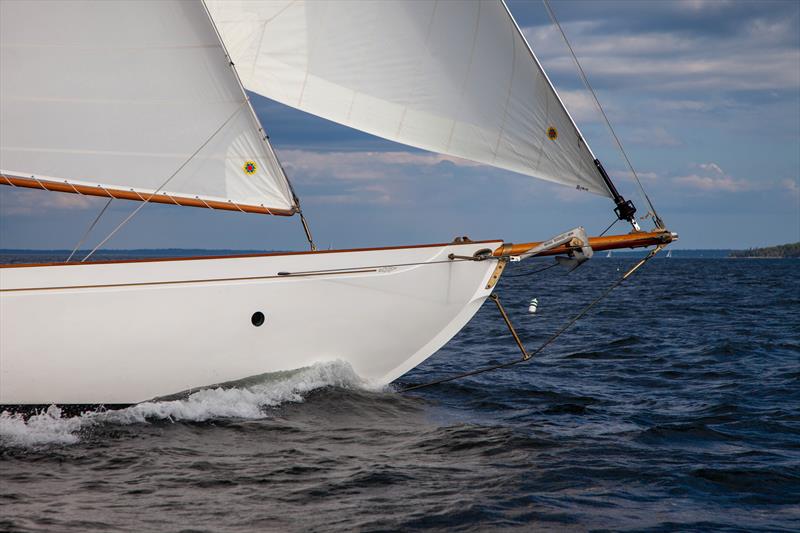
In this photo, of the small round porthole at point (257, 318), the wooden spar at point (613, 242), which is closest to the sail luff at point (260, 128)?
the small round porthole at point (257, 318)

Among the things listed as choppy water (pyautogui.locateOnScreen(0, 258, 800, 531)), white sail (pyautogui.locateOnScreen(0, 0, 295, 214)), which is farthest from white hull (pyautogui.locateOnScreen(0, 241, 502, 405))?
white sail (pyautogui.locateOnScreen(0, 0, 295, 214))

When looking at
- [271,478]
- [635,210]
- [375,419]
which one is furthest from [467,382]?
[271,478]

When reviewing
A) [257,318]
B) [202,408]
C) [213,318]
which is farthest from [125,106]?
[202,408]

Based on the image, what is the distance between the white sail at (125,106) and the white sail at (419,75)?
2.48ft

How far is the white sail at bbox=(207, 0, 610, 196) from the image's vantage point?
10000mm

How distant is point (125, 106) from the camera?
10305mm

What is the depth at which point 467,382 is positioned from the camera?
13984mm

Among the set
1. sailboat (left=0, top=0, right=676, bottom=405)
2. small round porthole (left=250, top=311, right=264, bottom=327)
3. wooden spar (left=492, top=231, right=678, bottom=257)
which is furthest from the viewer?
wooden spar (left=492, top=231, right=678, bottom=257)

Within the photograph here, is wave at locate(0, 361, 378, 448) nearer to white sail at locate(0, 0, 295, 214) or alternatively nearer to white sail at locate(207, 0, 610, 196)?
white sail at locate(0, 0, 295, 214)

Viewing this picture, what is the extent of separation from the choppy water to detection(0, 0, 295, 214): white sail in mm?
2619

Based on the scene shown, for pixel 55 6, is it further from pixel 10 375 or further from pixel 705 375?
pixel 705 375

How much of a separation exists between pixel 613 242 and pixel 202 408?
536 cm

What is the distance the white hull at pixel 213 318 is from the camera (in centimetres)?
963

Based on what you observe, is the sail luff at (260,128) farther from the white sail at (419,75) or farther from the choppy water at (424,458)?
the choppy water at (424,458)
